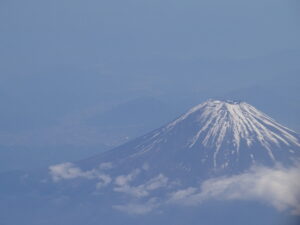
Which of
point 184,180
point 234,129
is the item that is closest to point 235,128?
point 234,129

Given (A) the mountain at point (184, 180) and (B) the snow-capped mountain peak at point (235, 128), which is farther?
(B) the snow-capped mountain peak at point (235, 128)

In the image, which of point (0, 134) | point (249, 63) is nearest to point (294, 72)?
point (249, 63)

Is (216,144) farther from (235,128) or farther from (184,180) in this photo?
(184,180)

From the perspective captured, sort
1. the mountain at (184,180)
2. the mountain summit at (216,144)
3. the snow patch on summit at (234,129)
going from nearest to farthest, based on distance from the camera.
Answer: the mountain at (184,180) < the mountain summit at (216,144) < the snow patch on summit at (234,129)

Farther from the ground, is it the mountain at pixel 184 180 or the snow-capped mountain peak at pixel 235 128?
the snow-capped mountain peak at pixel 235 128

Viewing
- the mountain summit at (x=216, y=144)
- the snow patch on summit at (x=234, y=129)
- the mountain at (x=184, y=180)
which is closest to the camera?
the mountain at (x=184, y=180)

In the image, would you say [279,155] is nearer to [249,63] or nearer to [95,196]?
[95,196]
